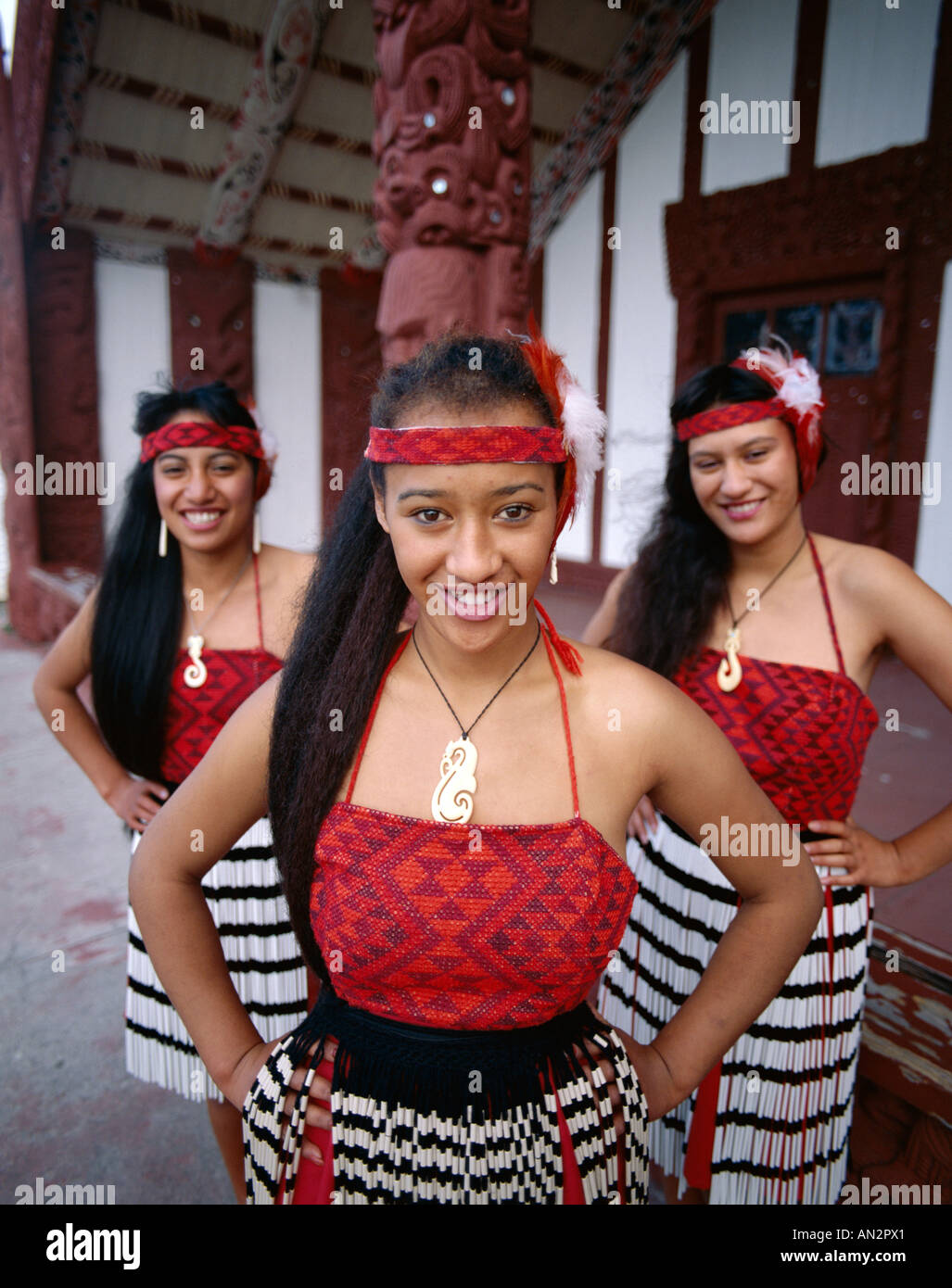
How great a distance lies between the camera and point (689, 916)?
76.8 inches

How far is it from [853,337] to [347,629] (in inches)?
208

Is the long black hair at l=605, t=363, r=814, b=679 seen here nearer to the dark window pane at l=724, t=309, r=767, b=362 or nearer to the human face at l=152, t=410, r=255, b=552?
the human face at l=152, t=410, r=255, b=552

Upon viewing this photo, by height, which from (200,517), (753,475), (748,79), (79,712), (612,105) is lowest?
(79,712)

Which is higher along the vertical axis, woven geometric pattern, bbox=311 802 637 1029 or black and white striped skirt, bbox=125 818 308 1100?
woven geometric pattern, bbox=311 802 637 1029

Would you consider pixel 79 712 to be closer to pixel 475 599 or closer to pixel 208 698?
pixel 208 698

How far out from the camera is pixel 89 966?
3.07 m

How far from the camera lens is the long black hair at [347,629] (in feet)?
4.02

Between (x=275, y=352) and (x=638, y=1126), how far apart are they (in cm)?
821

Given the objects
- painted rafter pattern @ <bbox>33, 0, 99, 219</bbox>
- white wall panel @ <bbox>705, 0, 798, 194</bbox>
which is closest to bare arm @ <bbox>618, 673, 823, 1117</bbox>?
white wall panel @ <bbox>705, 0, 798, 194</bbox>

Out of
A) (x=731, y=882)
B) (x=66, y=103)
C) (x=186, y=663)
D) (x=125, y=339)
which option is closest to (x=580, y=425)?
(x=731, y=882)

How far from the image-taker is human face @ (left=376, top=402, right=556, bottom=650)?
3.76 feet

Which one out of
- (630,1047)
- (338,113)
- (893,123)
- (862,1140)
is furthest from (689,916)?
(338,113)

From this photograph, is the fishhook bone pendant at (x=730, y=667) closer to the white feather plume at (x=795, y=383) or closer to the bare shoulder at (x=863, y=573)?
the bare shoulder at (x=863, y=573)

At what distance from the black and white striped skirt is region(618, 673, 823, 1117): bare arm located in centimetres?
109
